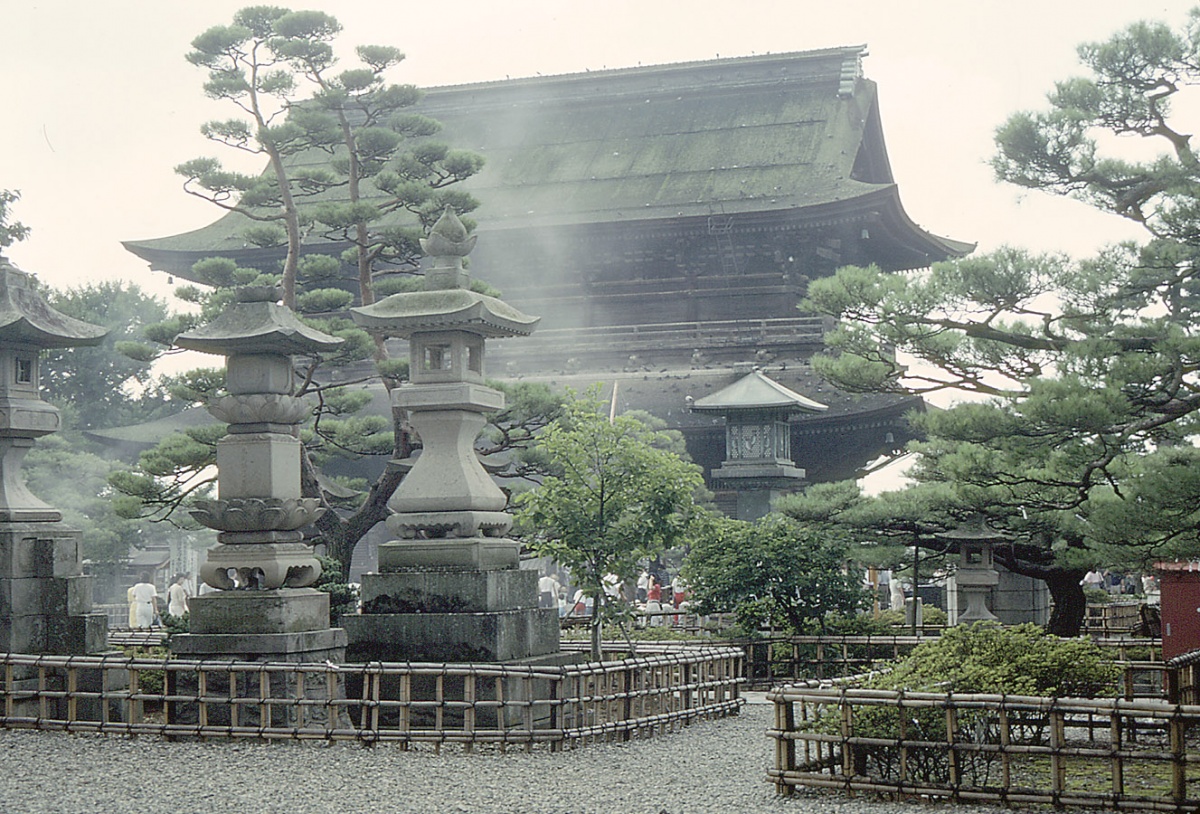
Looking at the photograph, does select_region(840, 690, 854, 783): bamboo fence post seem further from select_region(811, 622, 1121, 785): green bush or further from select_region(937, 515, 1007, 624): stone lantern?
select_region(937, 515, 1007, 624): stone lantern

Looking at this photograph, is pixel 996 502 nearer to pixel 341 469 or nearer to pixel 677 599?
pixel 677 599

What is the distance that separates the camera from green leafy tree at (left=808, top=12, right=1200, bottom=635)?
43.1 feet

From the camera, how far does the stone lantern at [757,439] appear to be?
917 inches

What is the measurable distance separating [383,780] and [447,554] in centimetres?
309

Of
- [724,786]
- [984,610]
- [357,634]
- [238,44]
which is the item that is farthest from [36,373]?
[984,610]

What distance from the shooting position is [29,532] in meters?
12.2

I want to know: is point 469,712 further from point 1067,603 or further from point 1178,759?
point 1067,603

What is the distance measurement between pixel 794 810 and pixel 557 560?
5.34 metres

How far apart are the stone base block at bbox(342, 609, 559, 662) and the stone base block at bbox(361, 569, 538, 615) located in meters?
0.09

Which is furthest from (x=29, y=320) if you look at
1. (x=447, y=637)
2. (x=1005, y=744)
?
(x=1005, y=744)

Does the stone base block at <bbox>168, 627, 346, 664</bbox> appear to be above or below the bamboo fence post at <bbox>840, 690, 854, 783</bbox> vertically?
above

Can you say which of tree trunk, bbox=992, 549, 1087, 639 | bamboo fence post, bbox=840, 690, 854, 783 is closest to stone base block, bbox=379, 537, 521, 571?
bamboo fence post, bbox=840, 690, 854, 783

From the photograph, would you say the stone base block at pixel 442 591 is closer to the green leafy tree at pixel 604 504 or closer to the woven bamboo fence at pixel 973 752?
the green leafy tree at pixel 604 504

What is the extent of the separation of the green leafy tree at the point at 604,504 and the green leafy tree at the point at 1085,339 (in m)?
2.79
